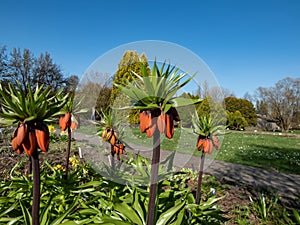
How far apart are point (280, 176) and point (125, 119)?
3.88 m

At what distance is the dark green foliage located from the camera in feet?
73.5

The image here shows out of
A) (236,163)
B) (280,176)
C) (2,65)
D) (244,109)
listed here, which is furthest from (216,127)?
(244,109)

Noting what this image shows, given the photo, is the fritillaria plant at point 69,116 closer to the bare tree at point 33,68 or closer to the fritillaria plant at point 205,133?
the fritillaria plant at point 205,133

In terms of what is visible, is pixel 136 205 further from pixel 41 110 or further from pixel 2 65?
pixel 2 65

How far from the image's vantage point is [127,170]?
209 cm

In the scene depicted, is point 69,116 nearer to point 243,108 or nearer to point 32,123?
point 32,123

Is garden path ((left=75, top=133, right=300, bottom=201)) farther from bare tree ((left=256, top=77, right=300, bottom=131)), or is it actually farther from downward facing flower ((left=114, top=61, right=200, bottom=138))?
bare tree ((left=256, top=77, right=300, bottom=131))

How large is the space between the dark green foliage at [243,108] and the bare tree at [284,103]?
184 centimetres

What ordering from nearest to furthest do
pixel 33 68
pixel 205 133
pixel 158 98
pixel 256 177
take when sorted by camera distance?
pixel 158 98, pixel 205 133, pixel 256 177, pixel 33 68

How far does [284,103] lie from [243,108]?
3630mm

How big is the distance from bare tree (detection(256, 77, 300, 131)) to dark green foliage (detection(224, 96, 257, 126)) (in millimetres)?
1840

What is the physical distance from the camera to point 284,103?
21531 mm

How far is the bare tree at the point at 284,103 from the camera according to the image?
2109 cm

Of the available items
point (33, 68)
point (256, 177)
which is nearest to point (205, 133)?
point (256, 177)
